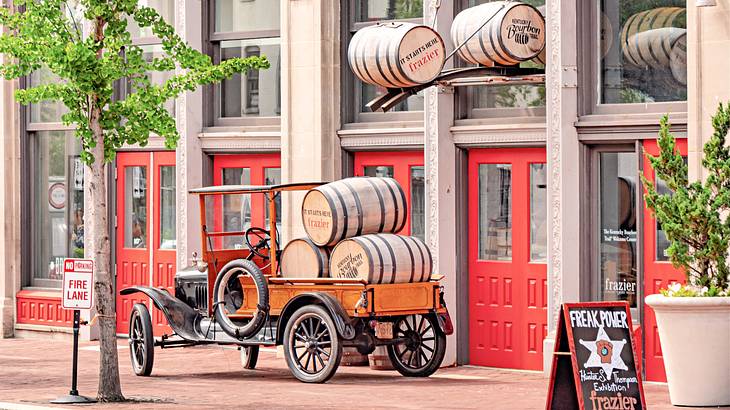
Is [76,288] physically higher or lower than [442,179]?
lower

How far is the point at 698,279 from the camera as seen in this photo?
13.7 m

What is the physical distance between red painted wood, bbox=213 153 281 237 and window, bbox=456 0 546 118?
10.7 feet

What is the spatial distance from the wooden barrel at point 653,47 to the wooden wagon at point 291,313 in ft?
10.7

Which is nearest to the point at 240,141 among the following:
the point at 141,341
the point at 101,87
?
the point at 141,341

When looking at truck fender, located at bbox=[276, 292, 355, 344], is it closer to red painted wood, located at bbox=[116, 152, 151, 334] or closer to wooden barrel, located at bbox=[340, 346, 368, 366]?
wooden barrel, located at bbox=[340, 346, 368, 366]

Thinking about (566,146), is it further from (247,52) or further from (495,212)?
(247,52)

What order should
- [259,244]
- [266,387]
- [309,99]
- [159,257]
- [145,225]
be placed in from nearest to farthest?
[266,387] → [259,244] → [309,99] → [159,257] → [145,225]

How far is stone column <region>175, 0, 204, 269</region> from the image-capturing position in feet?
67.1

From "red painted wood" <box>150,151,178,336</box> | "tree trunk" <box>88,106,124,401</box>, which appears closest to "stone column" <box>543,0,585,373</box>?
"tree trunk" <box>88,106,124,401</box>

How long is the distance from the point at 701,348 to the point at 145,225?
10346 mm

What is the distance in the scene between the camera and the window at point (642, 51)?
15.5 meters

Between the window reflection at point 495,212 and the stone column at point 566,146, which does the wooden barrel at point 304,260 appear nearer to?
the window reflection at point 495,212

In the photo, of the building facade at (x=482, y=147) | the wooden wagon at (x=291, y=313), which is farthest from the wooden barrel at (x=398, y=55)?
the wooden wagon at (x=291, y=313)

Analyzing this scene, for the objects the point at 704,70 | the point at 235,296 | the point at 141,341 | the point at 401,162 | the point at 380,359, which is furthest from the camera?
the point at 401,162
